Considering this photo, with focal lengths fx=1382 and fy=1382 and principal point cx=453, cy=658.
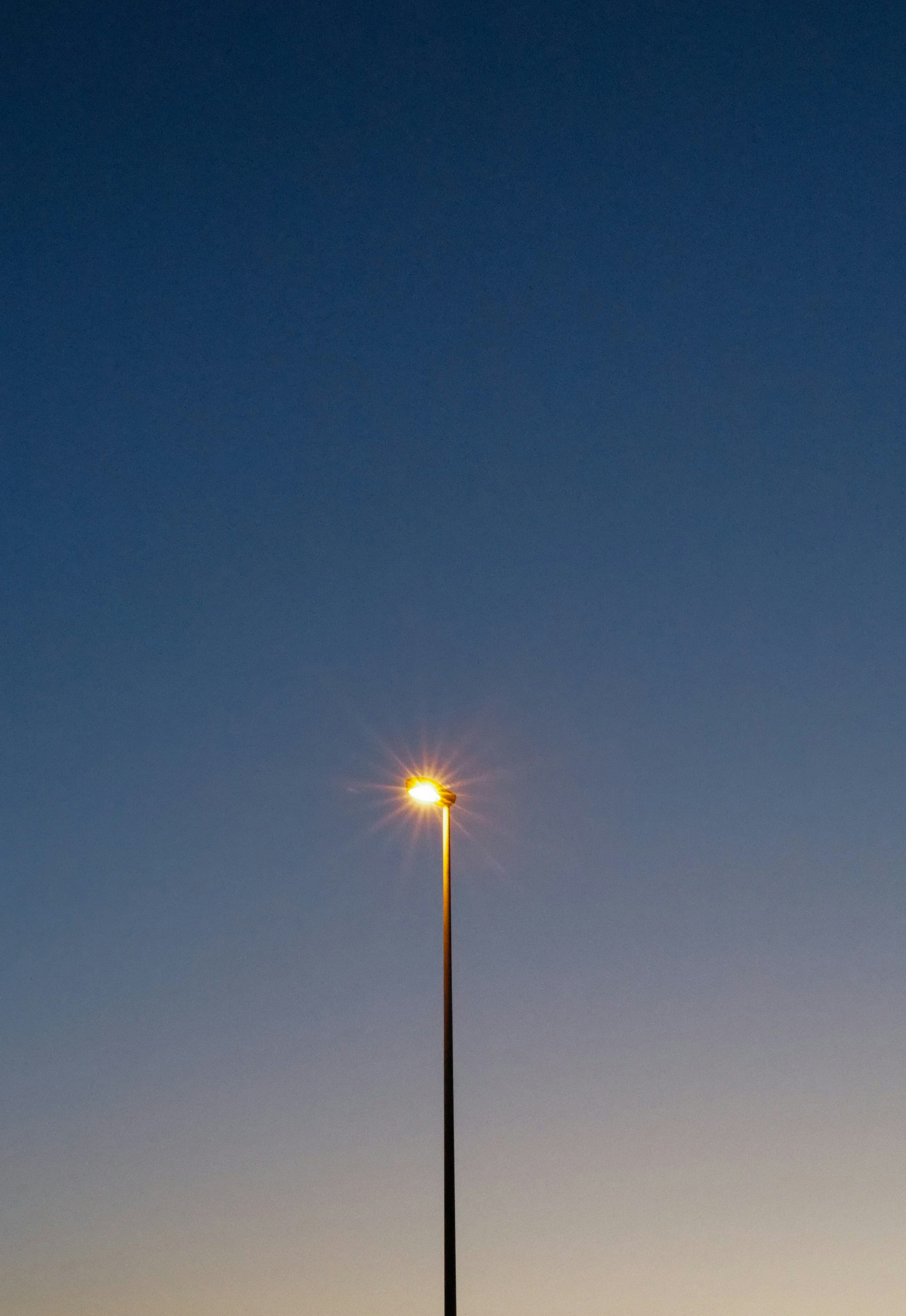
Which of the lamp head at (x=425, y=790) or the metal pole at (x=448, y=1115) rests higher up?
the lamp head at (x=425, y=790)

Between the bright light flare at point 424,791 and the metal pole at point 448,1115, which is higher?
the bright light flare at point 424,791

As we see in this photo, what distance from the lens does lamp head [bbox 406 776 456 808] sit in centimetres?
1914

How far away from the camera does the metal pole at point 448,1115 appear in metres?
15.9

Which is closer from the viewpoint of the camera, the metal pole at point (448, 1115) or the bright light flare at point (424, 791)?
the metal pole at point (448, 1115)

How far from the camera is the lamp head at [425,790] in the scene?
62.8ft

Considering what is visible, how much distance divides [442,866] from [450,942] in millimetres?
1206

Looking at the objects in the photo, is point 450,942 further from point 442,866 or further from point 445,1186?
point 445,1186

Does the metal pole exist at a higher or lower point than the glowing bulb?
lower

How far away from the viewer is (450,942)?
60.3 feet

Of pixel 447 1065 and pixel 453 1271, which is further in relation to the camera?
pixel 447 1065

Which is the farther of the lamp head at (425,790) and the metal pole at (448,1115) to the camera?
the lamp head at (425,790)

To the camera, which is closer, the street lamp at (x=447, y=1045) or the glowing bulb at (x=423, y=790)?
the street lamp at (x=447, y=1045)

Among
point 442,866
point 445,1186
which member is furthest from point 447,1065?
point 442,866

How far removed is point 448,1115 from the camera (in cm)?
1694
